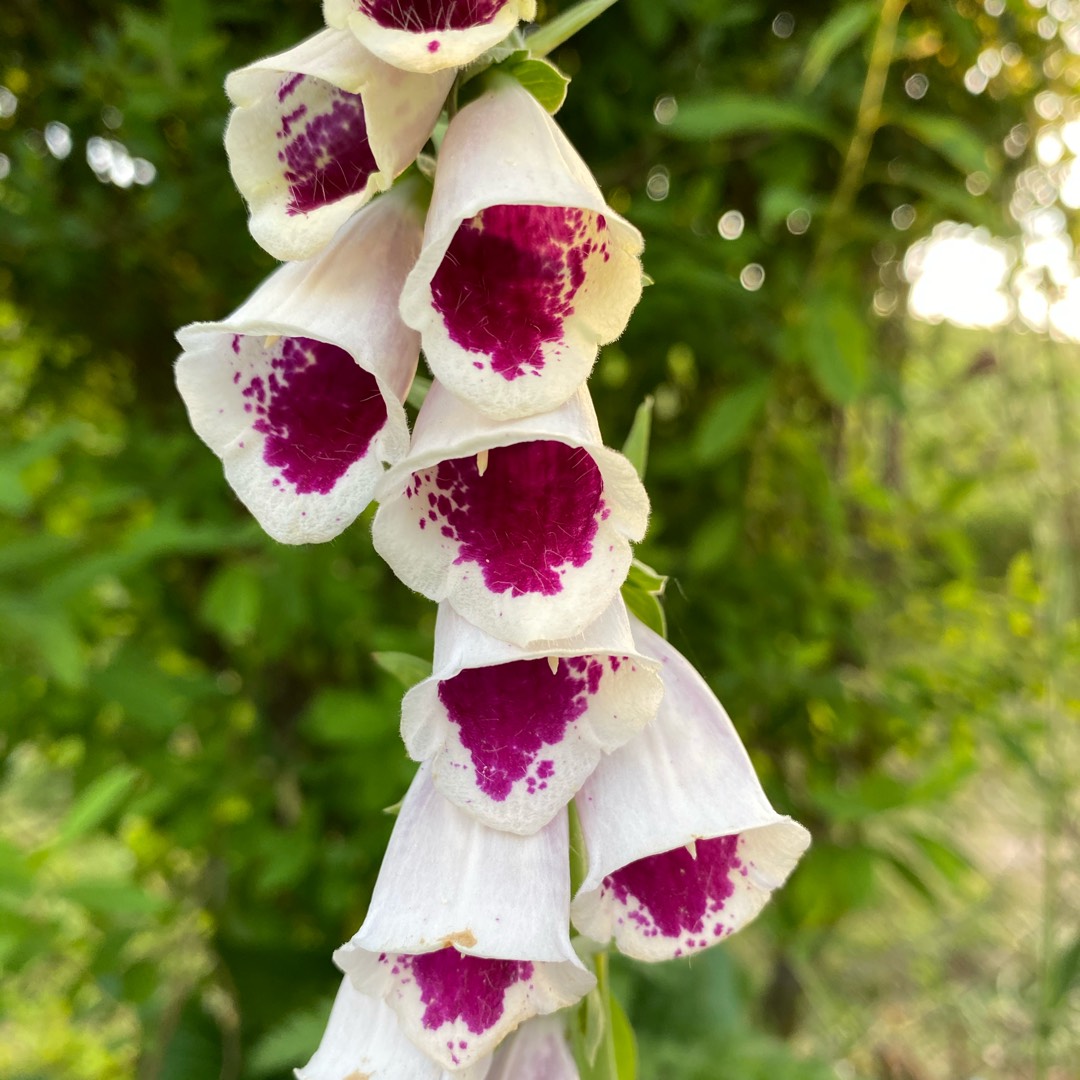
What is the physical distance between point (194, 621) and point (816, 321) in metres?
1.00

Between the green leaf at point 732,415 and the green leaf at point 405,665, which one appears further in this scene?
the green leaf at point 732,415

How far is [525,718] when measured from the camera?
0.42m

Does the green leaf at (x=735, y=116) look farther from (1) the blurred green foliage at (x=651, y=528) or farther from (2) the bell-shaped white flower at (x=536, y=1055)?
(2) the bell-shaped white flower at (x=536, y=1055)

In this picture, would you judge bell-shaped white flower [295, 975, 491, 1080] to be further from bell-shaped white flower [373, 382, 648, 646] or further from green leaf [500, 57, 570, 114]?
green leaf [500, 57, 570, 114]

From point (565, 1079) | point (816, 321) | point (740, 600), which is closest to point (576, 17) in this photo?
point (565, 1079)

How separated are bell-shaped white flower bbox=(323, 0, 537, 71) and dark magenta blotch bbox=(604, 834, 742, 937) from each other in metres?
0.36

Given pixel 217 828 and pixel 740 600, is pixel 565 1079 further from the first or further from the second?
pixel 217 828

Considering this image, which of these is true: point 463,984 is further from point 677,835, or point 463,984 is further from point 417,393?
point 417,393

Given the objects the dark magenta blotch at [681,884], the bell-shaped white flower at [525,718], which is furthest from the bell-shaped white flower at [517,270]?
the dark magenta blotch at [681,884]

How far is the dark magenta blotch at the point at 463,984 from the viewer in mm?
423

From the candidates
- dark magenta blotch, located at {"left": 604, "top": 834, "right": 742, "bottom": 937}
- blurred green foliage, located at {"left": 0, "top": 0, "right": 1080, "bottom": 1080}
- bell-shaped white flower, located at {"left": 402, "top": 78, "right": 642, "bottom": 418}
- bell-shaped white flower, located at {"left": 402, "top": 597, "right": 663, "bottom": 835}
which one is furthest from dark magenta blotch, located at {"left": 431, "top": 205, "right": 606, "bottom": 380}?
blurred green foliage, located at {"left": 0, "top": 0, "right": 1080, "bottom": 1080}

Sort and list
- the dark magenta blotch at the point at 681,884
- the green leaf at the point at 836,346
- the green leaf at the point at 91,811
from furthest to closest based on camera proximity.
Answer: the green leaf at the point at 836,346 → the green leaf at the point at 91,811 → the dark magenta blotch at the point at 681,884

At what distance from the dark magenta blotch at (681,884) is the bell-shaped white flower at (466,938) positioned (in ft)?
0.13

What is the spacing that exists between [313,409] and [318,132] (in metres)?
0.12
